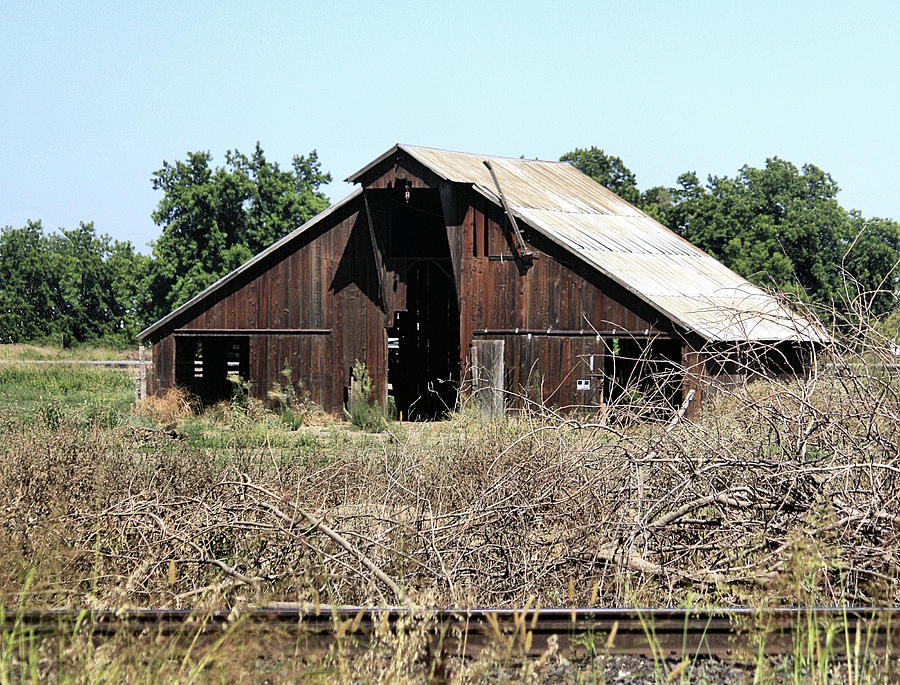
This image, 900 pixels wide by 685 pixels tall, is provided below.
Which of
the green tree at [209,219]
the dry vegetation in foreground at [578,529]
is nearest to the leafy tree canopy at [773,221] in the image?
the green tree at [209,219]

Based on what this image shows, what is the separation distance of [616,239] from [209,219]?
44123mm

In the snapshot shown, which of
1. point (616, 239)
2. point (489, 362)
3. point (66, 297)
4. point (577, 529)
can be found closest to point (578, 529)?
point (577, 529)

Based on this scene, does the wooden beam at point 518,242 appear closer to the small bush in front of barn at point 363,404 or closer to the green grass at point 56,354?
the small bush in front of barn at point 363,404

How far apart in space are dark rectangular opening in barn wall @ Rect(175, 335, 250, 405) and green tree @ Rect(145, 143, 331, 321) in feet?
113

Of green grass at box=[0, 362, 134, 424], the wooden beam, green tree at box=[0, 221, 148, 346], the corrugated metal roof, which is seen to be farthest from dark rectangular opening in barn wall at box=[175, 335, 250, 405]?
green tree at box=[0, 221, 148, 346]

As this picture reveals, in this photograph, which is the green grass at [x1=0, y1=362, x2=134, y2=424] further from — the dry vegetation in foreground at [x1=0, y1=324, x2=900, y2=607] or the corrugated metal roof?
the dry vegetation in foreground at [x1=0, y1=324, x2=900, y2=607]

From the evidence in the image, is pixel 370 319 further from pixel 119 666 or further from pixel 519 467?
pixel 119 666

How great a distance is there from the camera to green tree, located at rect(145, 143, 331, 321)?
6519 cm

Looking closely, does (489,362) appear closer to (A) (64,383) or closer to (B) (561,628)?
(B) (561,628)

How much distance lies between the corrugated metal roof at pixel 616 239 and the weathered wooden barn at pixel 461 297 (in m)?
0.07

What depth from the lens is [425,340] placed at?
30.6m

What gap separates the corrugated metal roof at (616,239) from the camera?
22.6 metres

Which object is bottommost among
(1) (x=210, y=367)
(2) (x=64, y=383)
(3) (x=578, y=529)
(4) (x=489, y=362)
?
(3) (x=578, y=529)

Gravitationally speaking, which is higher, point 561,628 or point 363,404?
point 363,404
